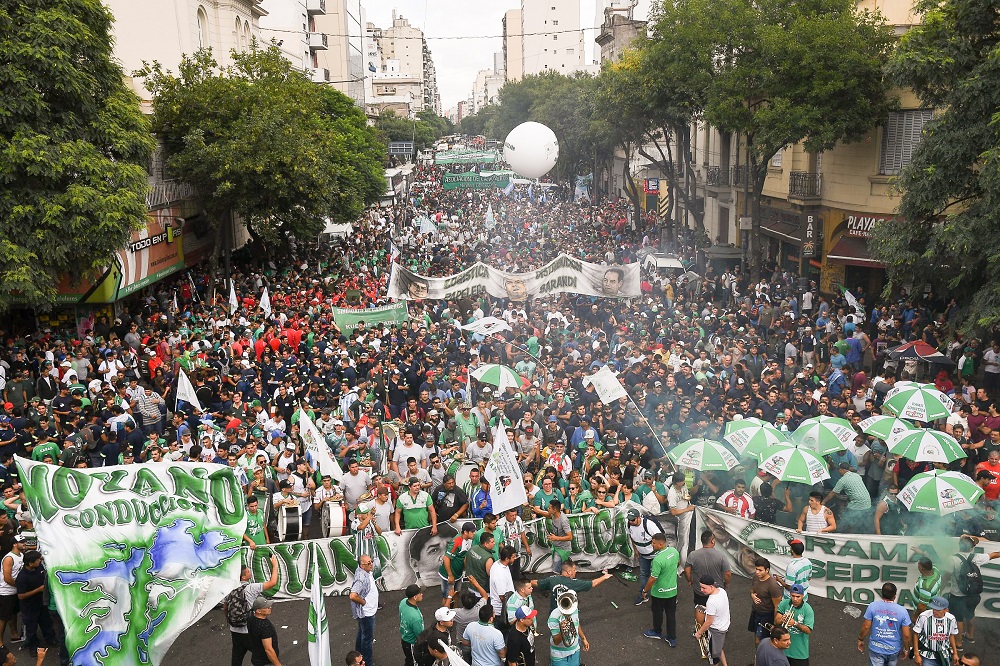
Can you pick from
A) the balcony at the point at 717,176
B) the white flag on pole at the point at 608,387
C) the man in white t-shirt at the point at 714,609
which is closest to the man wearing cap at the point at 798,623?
the man in white t-shirt at the point at 714,609

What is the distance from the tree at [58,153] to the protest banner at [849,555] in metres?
15.0

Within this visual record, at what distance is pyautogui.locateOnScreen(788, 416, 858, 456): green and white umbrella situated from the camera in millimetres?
11039

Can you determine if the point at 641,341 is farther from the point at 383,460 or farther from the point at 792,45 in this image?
the point at 792,45

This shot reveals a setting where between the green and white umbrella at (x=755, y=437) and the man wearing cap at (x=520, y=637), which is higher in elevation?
the green and white umbrella at (x=755, y=437)

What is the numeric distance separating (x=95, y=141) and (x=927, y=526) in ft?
60.8

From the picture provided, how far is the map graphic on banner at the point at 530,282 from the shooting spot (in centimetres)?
2120

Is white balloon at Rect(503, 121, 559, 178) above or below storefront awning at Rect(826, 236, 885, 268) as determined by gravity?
above

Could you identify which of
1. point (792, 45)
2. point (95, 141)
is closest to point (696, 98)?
point (792, 45)

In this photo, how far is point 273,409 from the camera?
547 inches

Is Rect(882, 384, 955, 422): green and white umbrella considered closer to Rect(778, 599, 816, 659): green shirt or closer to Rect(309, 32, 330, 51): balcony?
Rect(778, 599, 816, 659): green shirt

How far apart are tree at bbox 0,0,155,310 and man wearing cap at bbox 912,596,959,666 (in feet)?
56.4

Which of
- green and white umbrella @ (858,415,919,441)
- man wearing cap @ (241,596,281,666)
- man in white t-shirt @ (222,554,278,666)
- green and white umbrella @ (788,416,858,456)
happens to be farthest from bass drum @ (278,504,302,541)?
green and white umbrella @ (858,415,919,441)

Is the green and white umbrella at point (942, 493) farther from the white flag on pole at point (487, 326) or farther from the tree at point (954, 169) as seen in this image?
the white flag on pole at point (487, 326)

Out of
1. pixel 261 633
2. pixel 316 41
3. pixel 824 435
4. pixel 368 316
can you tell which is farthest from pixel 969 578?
pixel 316 41
